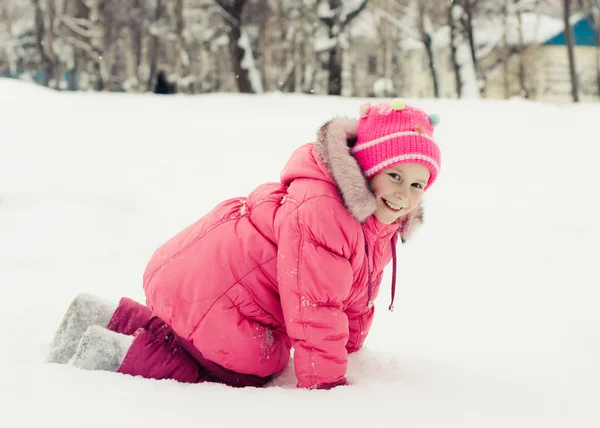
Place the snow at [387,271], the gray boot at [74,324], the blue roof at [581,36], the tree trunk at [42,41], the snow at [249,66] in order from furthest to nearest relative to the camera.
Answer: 1. the blue roof at [581,36]
2. the tree trunk at [42,41]
3. the snow at [249,66]
4. the gray boot at [74,324]
5. the snow at [387,271]

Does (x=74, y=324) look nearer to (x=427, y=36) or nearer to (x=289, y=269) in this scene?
(x=289, y=269)

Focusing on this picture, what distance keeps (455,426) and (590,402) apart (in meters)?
0.53

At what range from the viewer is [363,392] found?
1883 millimetres

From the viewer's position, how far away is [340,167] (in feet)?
6.49

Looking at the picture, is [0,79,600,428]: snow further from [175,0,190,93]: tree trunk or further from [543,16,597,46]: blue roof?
[543,16,597,46]: blue roof

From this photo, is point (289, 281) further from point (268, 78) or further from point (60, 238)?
point (268, 78)

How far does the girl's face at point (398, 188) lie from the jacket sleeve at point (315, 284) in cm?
15

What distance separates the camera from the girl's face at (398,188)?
6.56 feet

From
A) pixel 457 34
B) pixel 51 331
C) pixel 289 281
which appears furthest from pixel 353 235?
pixel 457 34

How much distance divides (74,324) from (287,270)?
875mm

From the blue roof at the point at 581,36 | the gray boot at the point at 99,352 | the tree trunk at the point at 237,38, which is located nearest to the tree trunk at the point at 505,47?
the blue roof at the point at 581,36

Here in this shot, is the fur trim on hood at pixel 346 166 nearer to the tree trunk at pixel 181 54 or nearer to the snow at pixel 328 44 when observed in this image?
the snow at pixel 328 44

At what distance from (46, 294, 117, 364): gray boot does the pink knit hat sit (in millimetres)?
1141

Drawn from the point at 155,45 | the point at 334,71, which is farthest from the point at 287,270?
the point at 155,45
